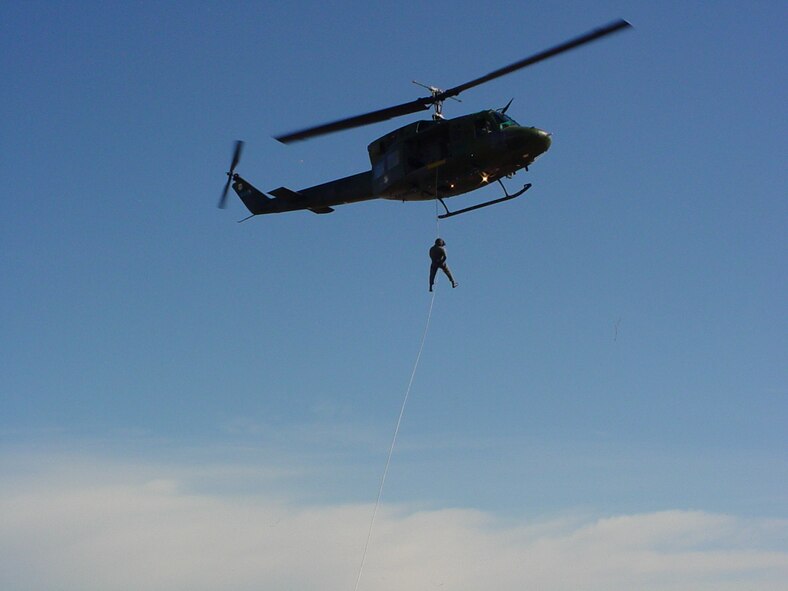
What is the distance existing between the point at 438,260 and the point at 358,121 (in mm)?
4721

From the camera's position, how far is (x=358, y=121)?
2888cm

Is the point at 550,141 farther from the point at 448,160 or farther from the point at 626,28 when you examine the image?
the point at 626,28

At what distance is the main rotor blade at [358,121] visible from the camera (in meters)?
28.7

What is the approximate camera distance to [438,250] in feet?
94.4

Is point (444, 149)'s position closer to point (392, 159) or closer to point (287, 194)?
point (392, 159)

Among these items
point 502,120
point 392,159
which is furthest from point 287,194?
point 502,120

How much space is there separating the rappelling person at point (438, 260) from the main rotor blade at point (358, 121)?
155 inches

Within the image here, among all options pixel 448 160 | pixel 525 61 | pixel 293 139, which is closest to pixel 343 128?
pixel 293 139

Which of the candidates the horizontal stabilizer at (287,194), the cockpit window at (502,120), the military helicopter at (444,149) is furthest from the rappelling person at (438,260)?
the horizontal stabilizer at (287,194)

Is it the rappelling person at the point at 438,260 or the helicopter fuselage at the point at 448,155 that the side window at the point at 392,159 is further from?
the rappelling person at the point at 438,260

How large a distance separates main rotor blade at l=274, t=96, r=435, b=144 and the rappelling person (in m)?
3.93

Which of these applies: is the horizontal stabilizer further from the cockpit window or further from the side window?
the cockpit window

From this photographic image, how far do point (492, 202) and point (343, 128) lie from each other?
4.96 meters

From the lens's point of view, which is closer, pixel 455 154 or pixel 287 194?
pixel 455 154
